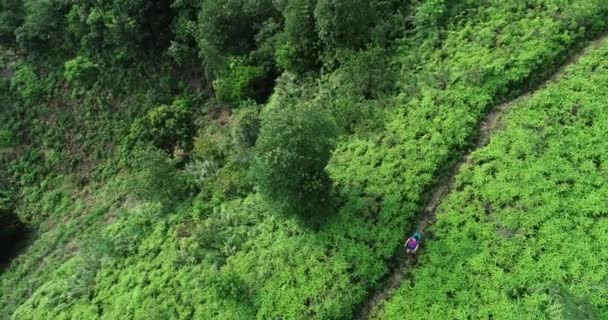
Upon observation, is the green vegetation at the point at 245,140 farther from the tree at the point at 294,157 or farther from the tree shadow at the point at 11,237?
the tree shadow at the point at 11,237

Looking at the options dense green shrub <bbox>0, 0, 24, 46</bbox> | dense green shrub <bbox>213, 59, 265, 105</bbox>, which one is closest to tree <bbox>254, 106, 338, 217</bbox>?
dense green shrub <bbox>213, 59, 265, 105</bbox>

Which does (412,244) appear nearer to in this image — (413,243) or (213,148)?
(413,243)

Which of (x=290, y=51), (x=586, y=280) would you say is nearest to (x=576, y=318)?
(x=586, y=280)

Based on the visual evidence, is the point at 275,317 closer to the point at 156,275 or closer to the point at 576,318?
the point at 156,275

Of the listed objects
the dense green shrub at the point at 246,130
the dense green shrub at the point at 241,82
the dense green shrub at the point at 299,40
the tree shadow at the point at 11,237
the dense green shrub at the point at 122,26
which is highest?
the dense green shrub at the point at 122,26

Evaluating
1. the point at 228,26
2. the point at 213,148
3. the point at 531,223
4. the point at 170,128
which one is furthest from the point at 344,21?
the point at 531,223

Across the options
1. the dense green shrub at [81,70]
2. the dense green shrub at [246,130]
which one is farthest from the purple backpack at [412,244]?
the dense green shrub at [81,70]
